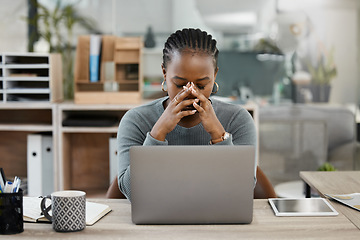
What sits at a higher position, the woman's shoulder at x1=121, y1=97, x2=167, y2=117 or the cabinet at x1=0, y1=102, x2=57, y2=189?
the woman's shoulder at x1=121, y1=97, x2=167, y2=117

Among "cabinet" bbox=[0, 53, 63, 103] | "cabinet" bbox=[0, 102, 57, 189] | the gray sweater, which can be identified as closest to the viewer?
the gray sweater

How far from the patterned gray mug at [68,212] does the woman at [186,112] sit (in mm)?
319

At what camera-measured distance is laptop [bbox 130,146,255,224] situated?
1.28 m

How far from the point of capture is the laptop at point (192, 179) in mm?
1276

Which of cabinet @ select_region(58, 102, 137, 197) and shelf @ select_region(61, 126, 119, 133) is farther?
cabinet @ select_region(58, 102, 137, 197)

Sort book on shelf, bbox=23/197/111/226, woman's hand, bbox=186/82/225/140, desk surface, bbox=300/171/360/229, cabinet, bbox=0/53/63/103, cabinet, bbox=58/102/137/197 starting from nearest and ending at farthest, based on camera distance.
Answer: book on shelf, bbox=23/197/111/226, woman's hand, bbox=186/82/225/140, desk surface, bbox=300/171/360/229, cabinet, bbox=0/53/63/103, cabinet, bbox=58/102/137/197

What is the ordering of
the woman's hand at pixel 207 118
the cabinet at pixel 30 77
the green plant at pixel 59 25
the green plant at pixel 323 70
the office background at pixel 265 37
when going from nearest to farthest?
1. the woman's hand at pixel 207 118
2. the cabinet at pixel 30 77
3. the green plant at pixel 59 25
4. the office background at pixel 265 37
5. the green plant at pixel 323 70

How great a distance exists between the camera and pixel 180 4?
3891 millimetres

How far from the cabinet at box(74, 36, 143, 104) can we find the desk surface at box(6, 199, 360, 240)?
188 centimetres

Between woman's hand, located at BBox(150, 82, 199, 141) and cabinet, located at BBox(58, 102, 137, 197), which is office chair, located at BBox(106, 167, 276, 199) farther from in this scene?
cabinet, located at BBox(58, 102, 137, 197)

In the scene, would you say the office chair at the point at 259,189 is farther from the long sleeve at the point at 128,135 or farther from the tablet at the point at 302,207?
the tablet at the point at 302,207

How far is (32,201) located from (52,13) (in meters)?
2.54

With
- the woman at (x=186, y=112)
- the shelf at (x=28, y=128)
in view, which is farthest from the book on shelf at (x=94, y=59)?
the woman at (x=186, y=112)

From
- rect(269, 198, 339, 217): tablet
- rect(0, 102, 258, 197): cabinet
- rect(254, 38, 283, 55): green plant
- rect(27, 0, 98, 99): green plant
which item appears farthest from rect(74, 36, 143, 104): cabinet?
rect(269, 198, 339, 217): tablet
